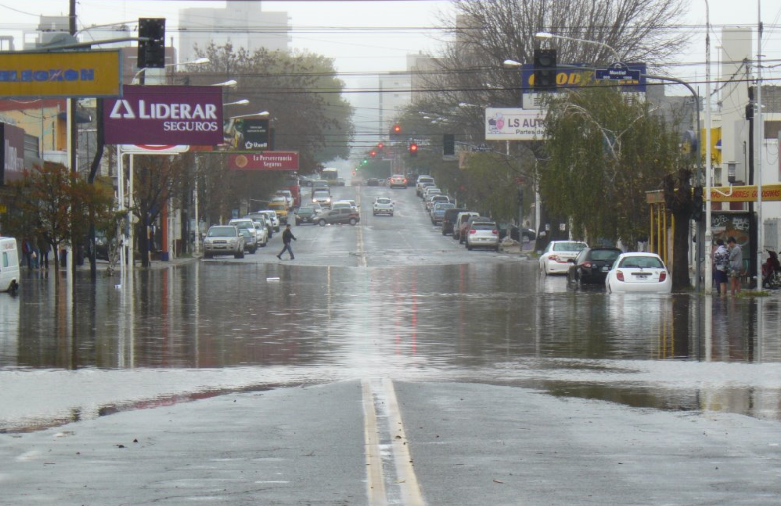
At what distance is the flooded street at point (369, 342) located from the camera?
15.1 m

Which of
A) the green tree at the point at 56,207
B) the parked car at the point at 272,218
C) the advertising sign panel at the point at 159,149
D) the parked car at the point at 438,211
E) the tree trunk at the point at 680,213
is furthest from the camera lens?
the parked car at the point at 438,211

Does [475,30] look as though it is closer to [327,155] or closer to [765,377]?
[765,377]

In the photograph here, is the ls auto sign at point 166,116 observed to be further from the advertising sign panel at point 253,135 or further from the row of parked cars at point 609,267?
the advertising sign panel at point 253,135

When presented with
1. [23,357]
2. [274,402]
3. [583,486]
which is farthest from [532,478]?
[23,357]

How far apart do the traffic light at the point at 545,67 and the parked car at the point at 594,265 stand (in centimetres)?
766

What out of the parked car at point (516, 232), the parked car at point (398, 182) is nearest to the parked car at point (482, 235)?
the parked car at point (516, 232)

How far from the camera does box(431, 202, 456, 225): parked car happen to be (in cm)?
10094

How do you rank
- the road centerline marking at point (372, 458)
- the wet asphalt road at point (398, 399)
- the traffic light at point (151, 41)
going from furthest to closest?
the traffic light at point (151, 41) < the wet asphalt road at point (398, 399) < the road centerline marking at point (372, 458)

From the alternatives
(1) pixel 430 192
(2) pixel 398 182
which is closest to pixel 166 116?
(1) pixel 430 192

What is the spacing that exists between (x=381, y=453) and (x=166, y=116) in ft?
115

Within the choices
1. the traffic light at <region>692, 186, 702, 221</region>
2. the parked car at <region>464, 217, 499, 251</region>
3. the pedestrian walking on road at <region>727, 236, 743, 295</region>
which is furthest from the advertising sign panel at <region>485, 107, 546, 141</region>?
the pedestrian walking on road at <region>727, 236, 743, 295</region>

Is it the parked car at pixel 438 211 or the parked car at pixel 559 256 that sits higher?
the parked car at pixel 438 211

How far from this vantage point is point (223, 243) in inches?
2665

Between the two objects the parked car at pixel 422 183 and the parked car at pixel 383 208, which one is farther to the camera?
the parked car at pixel 422 183
